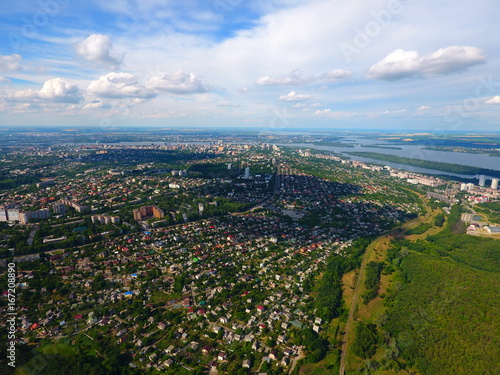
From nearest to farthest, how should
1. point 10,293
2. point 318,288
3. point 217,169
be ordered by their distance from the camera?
point 10,293
point 318,288
point 217,169

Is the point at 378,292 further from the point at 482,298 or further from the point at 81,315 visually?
the point at 81,315

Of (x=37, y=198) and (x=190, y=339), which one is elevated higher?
(x=37, y=198)

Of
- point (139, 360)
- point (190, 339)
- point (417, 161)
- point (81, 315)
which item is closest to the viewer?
point (139, 360)

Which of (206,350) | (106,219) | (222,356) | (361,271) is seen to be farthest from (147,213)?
(361,271)

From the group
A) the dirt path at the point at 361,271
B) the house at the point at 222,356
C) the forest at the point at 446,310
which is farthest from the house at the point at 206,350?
the forest at the point at 446,310

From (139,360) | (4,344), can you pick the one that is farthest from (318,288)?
(4,344)

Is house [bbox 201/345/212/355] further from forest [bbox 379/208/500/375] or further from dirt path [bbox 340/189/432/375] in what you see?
forest [bbox 379/208/500/375]

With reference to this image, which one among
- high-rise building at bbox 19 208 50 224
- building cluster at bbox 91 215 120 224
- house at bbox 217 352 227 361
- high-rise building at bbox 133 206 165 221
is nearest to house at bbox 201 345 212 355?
house at bbox 217 352 227 361

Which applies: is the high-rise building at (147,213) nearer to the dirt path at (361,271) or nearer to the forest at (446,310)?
the dirt path at (361,271)

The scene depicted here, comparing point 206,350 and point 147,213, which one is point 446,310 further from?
point 147,213

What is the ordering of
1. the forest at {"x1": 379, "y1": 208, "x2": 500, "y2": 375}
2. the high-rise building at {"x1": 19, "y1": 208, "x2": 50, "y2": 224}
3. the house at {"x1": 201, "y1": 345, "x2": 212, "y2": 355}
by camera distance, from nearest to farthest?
the forest at {"x1": 379, "y1": 208, "x2": 500, "y2": 375} < the house at {"x1": 201, "y1": 345, "x2": 212, "y2": 355} < the high-rise building at {"x1": 19, "y1": 208, "x2": 50, "y2": 224}

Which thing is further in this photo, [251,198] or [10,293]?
[251,198]
